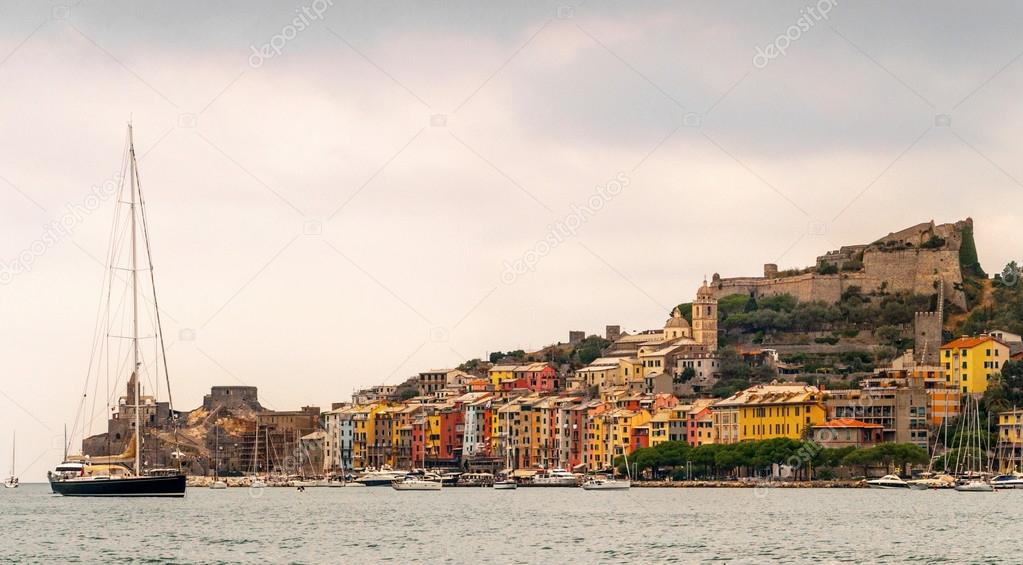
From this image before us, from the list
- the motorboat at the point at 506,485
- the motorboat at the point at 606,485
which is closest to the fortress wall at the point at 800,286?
the motorboat at the point at 506,485

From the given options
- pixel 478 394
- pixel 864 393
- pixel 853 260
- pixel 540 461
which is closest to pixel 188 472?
pixel 478 394

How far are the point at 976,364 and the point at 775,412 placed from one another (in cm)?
1341

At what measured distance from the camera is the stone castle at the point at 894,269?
13475cm

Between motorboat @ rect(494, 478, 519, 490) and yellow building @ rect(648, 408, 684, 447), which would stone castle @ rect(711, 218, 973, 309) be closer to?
yellow building @ rect(648, 408, 684, 447)

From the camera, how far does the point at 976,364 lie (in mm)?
115500

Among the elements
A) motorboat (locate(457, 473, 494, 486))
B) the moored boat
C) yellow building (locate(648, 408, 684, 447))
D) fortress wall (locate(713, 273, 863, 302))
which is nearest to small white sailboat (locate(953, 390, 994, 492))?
yellow building (locate(648, 408, 684, 447))

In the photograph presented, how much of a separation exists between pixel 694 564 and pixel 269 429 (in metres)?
125

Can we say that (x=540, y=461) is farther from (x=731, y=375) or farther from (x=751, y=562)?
(x=751, y=562)

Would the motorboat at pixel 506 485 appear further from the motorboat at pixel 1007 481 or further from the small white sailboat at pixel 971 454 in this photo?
the motorboat at pixel 1007 481

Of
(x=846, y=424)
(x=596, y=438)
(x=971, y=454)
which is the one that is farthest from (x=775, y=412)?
(x=596, y=438)

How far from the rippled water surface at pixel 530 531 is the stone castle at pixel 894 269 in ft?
170

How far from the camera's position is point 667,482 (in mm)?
108812

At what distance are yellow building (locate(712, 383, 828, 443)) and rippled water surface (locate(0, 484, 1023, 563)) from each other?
84.4 feet

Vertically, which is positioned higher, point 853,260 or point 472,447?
point 853,260
